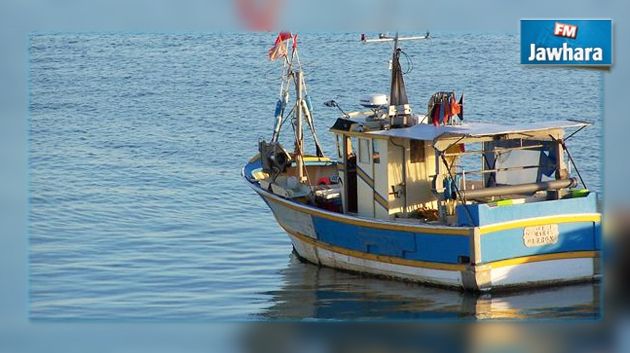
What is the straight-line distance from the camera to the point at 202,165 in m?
25.7

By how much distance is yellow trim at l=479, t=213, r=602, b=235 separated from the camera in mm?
18484

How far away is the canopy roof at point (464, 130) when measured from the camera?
18844 millimetres

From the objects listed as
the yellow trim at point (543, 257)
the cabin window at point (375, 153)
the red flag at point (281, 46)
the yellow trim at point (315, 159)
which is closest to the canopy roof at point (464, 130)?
the cabin window at point (375, 153)

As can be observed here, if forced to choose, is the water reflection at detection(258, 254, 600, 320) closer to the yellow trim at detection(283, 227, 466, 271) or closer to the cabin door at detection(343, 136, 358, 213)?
the yellow trim at detection(283, 227, 466, 271)

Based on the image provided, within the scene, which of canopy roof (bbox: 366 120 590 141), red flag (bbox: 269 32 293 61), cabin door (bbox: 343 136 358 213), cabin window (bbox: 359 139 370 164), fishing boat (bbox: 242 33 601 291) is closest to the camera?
fishing boat (bbox: 242 33 601 291)

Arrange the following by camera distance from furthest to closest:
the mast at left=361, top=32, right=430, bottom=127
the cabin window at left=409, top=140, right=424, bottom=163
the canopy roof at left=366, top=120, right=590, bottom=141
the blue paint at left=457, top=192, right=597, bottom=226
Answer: the mast at left=361, top=32, right=430, bottom=127 < the cabin window at left=409, top=140, right=424, bottom=163 < the canopy roof at left=366, top=120, right=590, bottom=141 < the blue paint at left=457, top=192, right=597, bottom=226

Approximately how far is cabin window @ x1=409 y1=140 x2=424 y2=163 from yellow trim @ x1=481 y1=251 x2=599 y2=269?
1645 millimetres

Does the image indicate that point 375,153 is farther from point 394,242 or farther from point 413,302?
point 413,302

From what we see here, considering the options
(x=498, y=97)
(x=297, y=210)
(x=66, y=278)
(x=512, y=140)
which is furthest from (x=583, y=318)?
(x=498, y=97)

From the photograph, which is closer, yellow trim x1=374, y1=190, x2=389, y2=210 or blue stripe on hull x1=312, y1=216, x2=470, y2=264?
blue stripe on hull x1=312, y1=216, x2=470, y2=264

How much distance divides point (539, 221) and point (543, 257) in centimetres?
45

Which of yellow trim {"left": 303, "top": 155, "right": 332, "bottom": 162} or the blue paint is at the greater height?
yellow trim {"left": 303, "top": 155, "right": 332, "bottom": 162}

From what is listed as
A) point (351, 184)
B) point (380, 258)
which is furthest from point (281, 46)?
point (380, 258)

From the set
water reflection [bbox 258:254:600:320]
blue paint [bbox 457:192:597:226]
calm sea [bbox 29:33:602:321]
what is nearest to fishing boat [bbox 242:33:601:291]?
blue paint [bbox 457:192:597:226]
